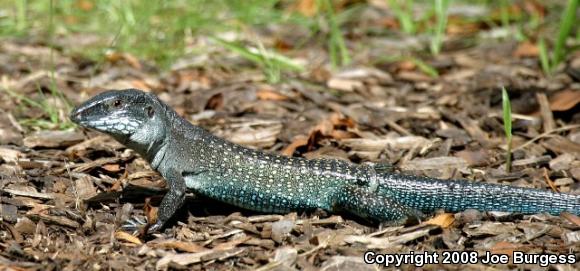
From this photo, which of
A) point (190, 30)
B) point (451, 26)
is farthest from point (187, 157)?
point (451, 26)

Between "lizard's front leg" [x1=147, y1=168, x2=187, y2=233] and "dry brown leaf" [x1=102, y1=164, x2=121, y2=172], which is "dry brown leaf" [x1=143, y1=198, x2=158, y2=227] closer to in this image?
"lizard's front leg" [x1=147, y1=168, x2=187, y2=233]

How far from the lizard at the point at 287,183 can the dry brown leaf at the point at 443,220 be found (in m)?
0.17

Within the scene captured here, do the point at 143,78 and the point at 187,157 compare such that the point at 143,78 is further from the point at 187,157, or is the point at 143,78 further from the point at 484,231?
the point at 484,231

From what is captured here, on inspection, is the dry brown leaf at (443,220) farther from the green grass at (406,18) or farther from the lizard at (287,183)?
the green grass at (406,18)

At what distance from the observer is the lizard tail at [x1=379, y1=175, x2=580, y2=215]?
6.03 meters

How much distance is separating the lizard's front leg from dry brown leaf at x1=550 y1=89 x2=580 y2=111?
4.20 m

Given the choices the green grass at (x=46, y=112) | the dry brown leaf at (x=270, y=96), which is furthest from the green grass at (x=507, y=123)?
the green grass at (x=46, y=112)

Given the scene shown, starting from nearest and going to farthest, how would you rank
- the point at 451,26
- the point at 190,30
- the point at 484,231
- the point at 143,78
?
the point at 484,231 → the point at 143,78 → the point at 190,30 → the point at 451,26

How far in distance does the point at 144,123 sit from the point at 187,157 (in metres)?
0.44

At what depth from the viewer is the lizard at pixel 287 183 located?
603 cm

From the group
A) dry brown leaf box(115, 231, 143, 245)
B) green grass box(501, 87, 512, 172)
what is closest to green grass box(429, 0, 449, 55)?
green grass box(501, 87, 512, 172)

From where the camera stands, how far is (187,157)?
244 inches

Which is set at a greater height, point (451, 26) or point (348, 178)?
point (451, 26)

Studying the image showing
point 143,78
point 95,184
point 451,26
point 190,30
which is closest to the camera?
point 95,184
